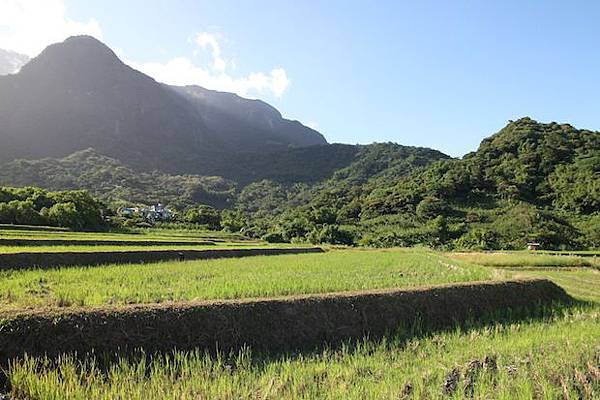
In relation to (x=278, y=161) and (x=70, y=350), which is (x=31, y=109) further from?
(x=70, y=350)

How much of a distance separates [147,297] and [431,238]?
145 ft

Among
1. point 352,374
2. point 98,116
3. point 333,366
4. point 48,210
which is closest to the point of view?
point 352,374

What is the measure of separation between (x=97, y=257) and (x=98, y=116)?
478ft

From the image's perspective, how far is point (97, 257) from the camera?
55.2 feet

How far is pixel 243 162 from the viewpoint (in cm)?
14662

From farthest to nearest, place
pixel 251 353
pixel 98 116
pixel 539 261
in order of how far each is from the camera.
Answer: pixel 98 116
pixel 539 261
pixel 251 353

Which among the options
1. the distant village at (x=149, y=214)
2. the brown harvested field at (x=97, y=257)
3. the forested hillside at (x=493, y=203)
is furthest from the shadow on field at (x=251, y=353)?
the distant village at (x=149, y=214)

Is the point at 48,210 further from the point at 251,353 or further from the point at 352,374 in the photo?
the point at 352,374

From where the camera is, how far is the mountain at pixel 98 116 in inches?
4993

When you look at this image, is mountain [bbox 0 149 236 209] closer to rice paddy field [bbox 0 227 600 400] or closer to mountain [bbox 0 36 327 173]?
mountain [bbox 0 36 327 173]

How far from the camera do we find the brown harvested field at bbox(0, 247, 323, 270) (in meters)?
14.3

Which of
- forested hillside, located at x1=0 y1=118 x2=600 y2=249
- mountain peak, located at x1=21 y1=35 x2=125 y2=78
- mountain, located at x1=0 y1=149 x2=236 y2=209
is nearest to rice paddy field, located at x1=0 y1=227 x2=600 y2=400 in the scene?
forested hillside, located at x1=0 y1=118 x2=600 y2=249

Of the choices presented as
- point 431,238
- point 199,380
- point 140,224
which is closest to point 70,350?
point 199,380

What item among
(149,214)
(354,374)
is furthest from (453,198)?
(354,374)
